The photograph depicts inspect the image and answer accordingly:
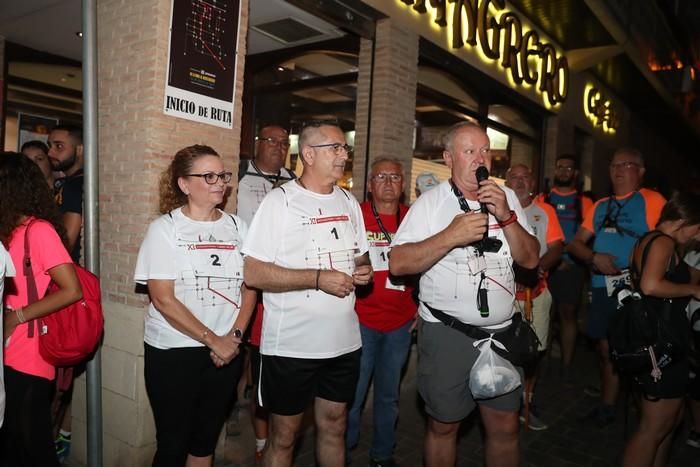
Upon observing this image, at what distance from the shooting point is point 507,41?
8.90 m

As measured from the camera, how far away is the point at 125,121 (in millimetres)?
3850

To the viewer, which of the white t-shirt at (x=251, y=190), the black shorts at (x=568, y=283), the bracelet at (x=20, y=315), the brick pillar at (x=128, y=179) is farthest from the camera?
the black shorts at (x=568, y=283)

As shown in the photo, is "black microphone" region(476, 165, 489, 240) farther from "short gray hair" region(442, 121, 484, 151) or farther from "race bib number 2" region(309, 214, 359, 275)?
"race bib number 2" region(309, 214, 359, 275)

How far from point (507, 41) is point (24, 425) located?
8.85 m

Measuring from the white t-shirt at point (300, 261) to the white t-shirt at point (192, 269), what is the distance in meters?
0.23

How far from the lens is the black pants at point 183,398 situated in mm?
2807

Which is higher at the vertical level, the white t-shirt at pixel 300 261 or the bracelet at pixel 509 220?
the bracelet at pixel 509 220

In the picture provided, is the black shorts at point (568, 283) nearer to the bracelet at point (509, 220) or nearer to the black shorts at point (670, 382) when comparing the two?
the black shorts at point (670, 382)

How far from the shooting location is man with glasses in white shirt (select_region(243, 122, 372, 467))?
2.75m

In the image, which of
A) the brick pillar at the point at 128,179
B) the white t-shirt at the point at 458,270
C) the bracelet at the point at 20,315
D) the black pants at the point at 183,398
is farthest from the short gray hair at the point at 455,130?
the bracelet at the point at 20,315

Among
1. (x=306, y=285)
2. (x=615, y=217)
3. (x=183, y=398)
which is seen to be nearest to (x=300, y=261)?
(x=306, y=285)

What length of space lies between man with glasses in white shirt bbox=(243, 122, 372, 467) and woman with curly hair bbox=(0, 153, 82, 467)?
100 cm

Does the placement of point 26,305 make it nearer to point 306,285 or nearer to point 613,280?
point 306,285

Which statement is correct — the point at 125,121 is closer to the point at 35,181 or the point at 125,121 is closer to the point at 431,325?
the point at 35,181
